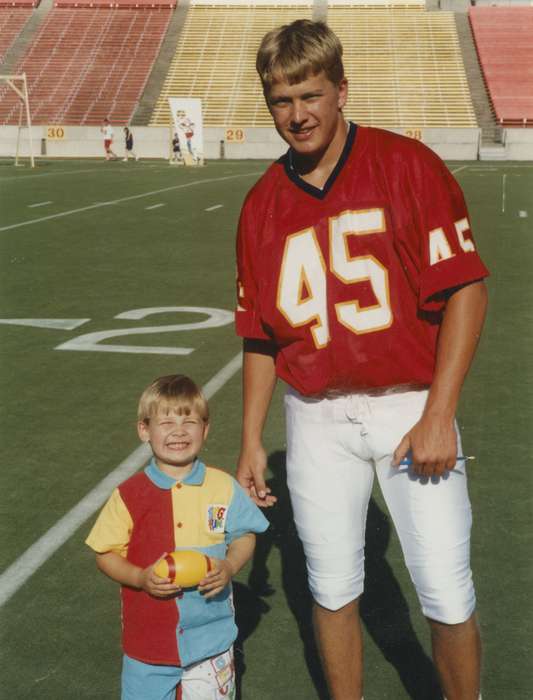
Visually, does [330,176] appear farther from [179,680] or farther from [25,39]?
[25,39]

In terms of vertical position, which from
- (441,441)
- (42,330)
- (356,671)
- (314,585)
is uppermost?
(441,441)

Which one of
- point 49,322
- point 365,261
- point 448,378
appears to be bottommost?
point 49,322

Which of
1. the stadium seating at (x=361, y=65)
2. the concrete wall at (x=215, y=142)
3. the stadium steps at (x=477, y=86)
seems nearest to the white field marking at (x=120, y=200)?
the concrete wall at (x=215, y=142)

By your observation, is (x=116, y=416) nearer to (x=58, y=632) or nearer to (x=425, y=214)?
(x=58, y=632)

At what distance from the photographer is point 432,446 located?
8.88 feet

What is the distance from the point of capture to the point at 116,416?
649 centimetres

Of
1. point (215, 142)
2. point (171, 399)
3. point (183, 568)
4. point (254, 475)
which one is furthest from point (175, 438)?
point (215, 142)

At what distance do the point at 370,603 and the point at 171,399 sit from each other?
5.62 feet

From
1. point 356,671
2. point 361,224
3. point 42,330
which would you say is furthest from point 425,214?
point 42,330

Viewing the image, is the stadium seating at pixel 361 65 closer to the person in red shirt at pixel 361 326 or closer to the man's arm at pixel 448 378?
the person in red shirt at pixel 361 326

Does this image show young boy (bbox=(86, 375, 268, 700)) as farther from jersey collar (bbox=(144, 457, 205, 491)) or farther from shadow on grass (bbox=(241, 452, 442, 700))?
shadow on grass (bbox=(241, 452, 442, 700))

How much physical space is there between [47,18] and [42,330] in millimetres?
47005

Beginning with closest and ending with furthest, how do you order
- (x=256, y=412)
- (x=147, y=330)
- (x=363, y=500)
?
(x=363, y=500) → (x=256, y=412) → (x=147, y=330)

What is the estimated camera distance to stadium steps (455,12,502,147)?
41.0 m
